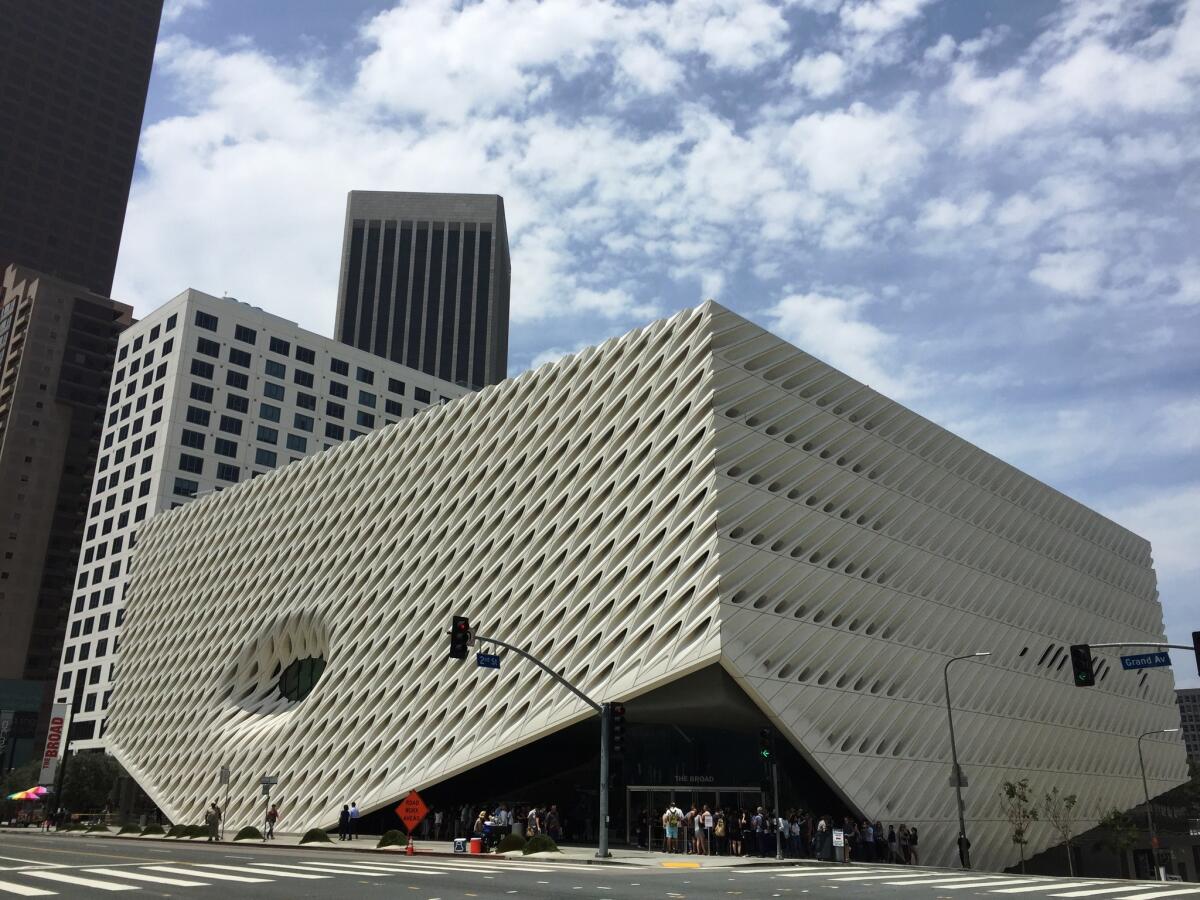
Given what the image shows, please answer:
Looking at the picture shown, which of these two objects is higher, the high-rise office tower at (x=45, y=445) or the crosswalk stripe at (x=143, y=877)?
the high-rise office tower at (x=45, y=445)

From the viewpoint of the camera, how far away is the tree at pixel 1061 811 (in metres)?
51.7

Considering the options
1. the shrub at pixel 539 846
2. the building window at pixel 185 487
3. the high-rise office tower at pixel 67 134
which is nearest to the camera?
the shrub at pixel 539 846

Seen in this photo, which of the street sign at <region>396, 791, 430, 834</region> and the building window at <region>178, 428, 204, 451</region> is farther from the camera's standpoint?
the building window at <region>178, 428, 204, 451</region>

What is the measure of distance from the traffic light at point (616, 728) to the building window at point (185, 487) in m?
65.0

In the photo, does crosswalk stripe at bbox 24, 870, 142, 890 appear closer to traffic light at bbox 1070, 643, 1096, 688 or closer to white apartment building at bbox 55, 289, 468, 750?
traffic light at bbox 1070, 643, 1096, 688

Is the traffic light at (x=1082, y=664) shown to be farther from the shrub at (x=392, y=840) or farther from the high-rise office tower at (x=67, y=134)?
the high-rise office tower at (x=67, y=134)

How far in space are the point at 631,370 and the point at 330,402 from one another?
A: 60929 millimetres

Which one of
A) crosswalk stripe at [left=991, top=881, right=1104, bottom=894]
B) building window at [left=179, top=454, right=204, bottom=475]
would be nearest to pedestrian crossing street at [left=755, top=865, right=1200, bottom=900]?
crosswalk stripe at [left=991, top=881, right=1104, bottom=894]

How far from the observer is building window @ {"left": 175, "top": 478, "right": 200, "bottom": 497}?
85.4 meters

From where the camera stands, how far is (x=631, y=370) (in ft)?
149

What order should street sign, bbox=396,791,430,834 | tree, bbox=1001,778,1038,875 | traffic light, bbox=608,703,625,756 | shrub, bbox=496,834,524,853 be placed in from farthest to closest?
tree, bbox=1001,778,1038,875, shrub, bbox=496,834,524,853, traffic light, bbox=608,703,625,756, street sign, bbox=396,791,430,834

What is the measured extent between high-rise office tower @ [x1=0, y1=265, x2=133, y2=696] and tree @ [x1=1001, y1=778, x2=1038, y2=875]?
344 ft

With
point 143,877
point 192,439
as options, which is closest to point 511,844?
point 143,877

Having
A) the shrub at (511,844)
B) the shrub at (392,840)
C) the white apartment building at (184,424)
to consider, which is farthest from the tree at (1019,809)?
the white apartment building at (184,424)
